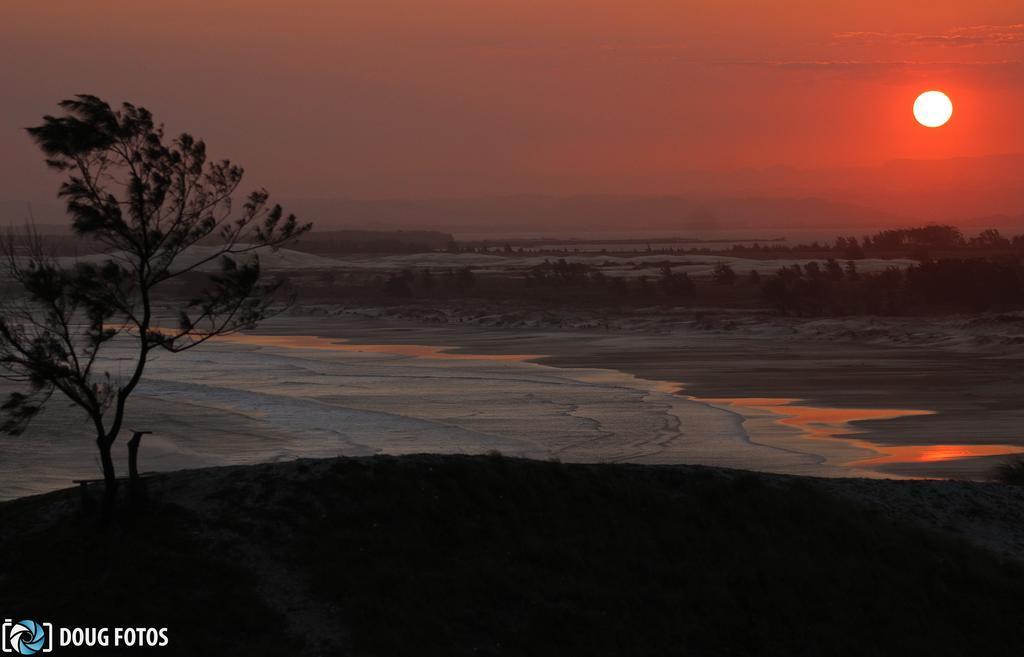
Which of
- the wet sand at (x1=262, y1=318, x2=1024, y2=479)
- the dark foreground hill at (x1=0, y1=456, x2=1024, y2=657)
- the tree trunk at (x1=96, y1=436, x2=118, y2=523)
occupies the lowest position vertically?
the wet sand at (x1=262, y1=318, x2=1024, y2=479)

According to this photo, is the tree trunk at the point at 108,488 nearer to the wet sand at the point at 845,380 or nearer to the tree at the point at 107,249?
the tree at the point at 107,249

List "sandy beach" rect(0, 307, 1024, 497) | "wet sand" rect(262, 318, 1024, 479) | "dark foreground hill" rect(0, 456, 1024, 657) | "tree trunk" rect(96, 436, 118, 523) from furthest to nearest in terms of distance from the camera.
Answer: "wet sand" rect(262, 318, 1024, 479), "sandy beach" rect(0, 307, 1024, 497), "tree trunk" rect(96, 436, 118, 523), "dark foreground hill" rect(0, 456, 1024, 657)

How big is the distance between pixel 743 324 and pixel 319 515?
96.7 feet

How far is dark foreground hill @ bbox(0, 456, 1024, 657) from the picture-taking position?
979cm

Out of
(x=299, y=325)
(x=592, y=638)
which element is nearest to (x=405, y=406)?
(x=592, y=638)

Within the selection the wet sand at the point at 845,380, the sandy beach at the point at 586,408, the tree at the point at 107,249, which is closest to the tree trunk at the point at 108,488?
the tree at the point at 107,249

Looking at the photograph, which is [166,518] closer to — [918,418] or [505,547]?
[505,547]

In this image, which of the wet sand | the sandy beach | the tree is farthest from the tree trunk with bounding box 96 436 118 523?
the wet sand

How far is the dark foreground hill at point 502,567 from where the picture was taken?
385 inches

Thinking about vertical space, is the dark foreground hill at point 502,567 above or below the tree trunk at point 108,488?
below

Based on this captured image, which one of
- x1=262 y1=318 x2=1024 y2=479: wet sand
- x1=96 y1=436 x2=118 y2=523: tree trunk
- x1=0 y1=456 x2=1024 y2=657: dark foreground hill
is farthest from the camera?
x1=262 y1=318 x2=1024 y2=479: wet sand

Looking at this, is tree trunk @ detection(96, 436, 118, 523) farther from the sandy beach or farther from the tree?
the sandy beach

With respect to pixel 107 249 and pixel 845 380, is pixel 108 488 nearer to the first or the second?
pixel 107 249

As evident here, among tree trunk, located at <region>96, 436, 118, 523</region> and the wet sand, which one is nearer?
tree trunk, located at <region>96, 436, 118, 523</region>
